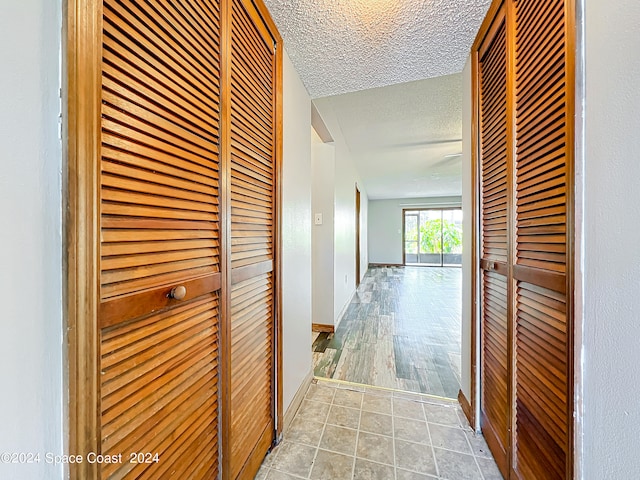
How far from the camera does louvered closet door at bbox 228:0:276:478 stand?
3.42ft

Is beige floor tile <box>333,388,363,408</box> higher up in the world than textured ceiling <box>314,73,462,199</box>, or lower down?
lower down

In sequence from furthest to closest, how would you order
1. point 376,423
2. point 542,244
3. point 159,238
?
point 376,423 → point 542,244 → point 159,238

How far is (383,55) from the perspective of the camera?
1.54 metres

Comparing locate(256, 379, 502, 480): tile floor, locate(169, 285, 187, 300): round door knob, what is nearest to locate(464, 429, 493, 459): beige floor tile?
locate(256, 379, 502, 480): tile floor

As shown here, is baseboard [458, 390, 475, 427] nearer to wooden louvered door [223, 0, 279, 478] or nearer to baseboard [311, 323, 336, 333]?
wooden louvered door [223, 0, 279, 478]

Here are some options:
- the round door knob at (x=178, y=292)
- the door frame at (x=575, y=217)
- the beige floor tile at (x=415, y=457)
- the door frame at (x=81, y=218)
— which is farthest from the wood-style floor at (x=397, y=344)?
the door frame at (x=81, y=218)

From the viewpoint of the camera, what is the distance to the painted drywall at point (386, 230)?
29.9 ft

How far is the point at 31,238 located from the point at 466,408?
2040 mm

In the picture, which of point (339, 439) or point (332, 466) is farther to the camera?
point (339, 439)

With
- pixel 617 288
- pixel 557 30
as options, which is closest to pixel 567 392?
pixel 617 288

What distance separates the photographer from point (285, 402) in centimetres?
153

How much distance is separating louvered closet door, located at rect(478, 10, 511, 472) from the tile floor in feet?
0.50

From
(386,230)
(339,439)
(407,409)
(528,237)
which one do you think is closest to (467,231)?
(528,237)

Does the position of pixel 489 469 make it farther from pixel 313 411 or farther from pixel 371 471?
pixel 313 411
